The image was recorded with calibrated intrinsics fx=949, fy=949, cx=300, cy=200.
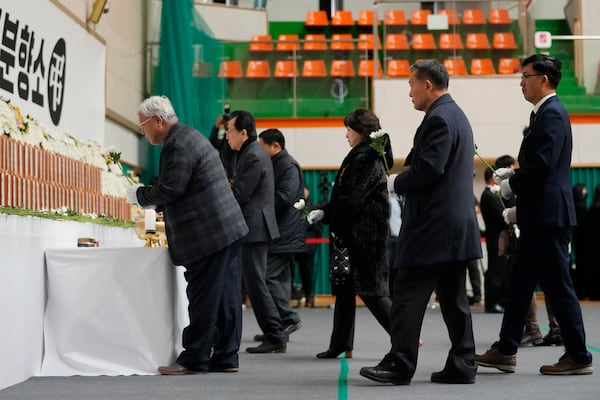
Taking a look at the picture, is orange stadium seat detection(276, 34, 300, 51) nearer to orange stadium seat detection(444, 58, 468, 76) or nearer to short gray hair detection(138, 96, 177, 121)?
orange stadium seat detection(444, 58, 468, 76)

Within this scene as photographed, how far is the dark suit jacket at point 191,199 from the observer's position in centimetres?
438

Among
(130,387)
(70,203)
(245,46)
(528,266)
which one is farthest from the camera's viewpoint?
Answer: (245,46)

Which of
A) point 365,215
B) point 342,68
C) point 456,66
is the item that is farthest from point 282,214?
point 456,66

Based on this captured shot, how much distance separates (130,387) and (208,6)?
11619mm

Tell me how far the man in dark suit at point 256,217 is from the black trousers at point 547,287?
5.24 feet

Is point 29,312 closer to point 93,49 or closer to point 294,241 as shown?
point 294,241

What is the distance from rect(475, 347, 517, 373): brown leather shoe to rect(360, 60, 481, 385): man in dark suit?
41cm

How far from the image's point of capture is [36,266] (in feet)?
14.1

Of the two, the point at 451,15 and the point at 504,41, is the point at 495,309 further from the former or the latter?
the point at 451,15

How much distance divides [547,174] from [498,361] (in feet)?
3.02

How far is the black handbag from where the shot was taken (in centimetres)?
508

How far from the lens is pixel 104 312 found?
4.41m

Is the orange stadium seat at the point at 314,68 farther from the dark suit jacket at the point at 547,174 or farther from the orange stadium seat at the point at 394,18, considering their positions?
the dark suit jacket at the point at 547,174

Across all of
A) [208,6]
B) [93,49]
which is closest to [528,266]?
[93,49]
